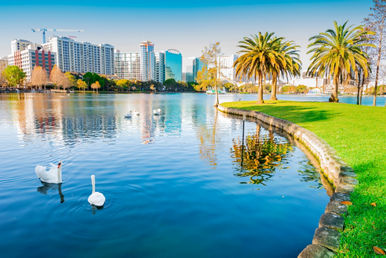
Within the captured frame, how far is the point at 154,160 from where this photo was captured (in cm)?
1422

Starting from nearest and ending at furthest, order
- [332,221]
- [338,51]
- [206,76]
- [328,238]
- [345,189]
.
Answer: [328,238]
[332,221]
[345,189]
[338,51]
[206,76]

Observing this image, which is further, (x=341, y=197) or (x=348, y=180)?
(x=348, y=180)

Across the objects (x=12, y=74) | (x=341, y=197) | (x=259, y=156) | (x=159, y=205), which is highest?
(x=12, y=74)

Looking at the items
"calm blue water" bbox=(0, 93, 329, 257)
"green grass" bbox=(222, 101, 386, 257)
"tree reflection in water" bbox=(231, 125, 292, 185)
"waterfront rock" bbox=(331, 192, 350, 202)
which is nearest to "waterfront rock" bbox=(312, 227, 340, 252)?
"green grass" bbox=(222, 101, 386, 257)

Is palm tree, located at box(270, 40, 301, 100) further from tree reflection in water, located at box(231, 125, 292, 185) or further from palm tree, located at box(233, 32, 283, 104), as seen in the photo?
tree reflection in water, located at box(231, 125, 292, 185)

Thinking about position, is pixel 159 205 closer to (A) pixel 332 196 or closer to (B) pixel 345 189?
(A) pixel 332 196

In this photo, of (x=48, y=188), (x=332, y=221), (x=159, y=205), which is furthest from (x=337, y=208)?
(x=48, y=188)

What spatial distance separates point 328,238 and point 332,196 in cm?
253

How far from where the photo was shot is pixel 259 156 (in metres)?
15.1

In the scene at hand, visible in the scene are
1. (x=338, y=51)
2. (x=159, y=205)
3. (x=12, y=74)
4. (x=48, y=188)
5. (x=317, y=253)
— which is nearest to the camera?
(x=317, y=253)

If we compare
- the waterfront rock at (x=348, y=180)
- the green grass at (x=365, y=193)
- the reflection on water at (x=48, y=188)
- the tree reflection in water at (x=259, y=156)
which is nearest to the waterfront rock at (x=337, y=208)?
the green grass at (x=365, y=193)

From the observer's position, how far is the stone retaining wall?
514 cm

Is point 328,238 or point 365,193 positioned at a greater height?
point 365,193

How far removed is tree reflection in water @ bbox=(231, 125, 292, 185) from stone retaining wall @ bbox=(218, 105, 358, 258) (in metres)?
1.84
